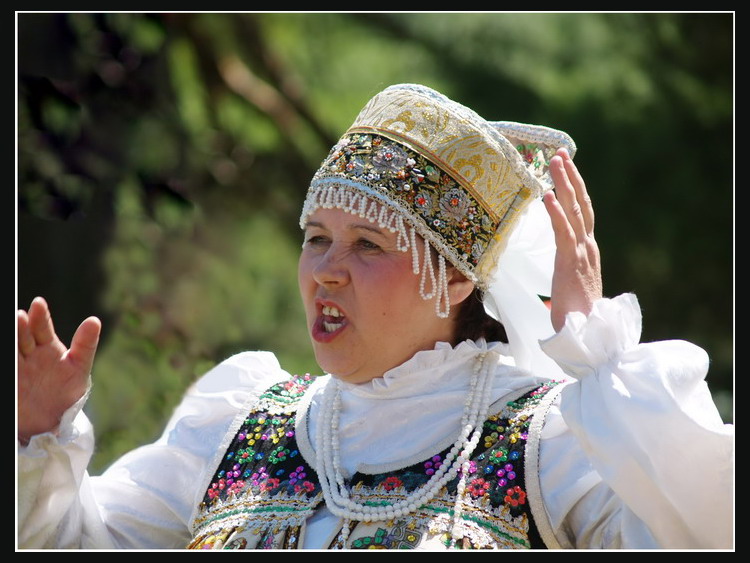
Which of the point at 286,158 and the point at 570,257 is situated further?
the point at 286,158

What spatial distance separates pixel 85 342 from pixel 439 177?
0.87 metres

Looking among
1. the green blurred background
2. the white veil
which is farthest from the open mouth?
the green blurred background

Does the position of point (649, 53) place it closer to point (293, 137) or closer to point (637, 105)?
point (637, 105)

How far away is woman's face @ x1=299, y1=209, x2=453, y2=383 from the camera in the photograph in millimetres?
2541

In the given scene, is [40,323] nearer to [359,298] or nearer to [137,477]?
[137,477]

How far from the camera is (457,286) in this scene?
2.66 metres

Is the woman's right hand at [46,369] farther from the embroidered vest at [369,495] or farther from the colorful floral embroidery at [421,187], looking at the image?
the colorful floral embroidery at [421,187]

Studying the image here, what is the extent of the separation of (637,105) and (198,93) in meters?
2.26

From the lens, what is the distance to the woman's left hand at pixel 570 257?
93.5 inches

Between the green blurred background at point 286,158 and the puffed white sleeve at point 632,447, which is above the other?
the green blurred background at point 286,158

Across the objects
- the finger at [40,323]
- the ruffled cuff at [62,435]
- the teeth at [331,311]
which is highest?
the teeth at [331,311]

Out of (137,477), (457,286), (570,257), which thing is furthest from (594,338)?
(137,477)

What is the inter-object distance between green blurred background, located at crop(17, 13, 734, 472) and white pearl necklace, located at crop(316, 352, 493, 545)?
183 cm

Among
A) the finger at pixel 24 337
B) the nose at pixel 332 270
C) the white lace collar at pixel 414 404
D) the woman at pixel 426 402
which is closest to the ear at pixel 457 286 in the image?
the woman at pixel 426 402
